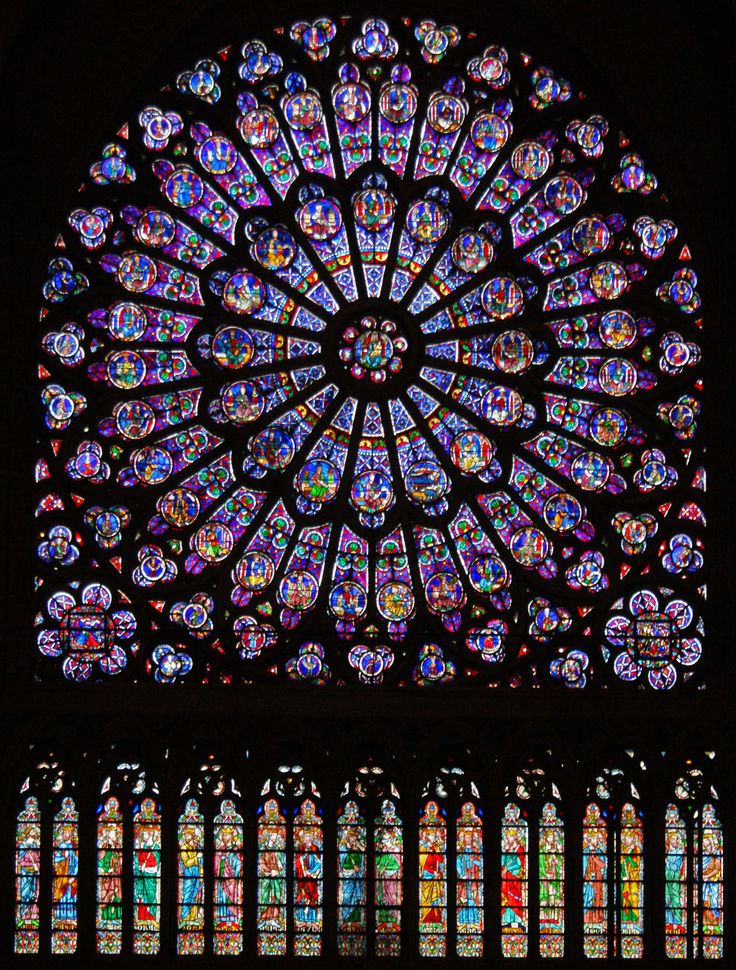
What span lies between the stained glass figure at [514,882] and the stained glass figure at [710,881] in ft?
4.70

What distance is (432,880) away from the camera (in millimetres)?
16281

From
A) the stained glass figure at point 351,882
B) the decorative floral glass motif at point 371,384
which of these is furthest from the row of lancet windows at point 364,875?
the decorative floral glass motif at point 371,384

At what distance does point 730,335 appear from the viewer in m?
17.2

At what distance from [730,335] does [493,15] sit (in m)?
3.56

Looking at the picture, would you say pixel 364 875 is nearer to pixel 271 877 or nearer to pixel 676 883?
pixel 271 877

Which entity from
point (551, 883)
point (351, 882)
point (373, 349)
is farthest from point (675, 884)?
point (373, 349)

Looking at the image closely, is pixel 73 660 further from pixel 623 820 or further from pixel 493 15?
pixel 493 15

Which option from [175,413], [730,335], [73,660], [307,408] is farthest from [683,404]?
[73,660]

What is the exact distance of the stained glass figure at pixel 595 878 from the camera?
16297 mm

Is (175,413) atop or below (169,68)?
below

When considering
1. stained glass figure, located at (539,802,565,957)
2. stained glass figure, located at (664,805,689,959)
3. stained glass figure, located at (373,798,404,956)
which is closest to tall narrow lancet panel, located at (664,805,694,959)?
stained glass figure, located at (664,805,689,959)

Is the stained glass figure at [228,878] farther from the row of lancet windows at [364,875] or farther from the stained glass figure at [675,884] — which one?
the stained glass figure at [675,884]

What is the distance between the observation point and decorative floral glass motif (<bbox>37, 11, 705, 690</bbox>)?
659 inches

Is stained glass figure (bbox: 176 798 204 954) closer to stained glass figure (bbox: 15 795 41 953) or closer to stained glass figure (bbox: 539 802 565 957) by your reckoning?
stained glass figure (bbox: 15 795 41 953)
